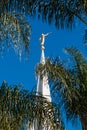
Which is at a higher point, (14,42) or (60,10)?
(60,10)

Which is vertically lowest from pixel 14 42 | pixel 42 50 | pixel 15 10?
pixel 14 42

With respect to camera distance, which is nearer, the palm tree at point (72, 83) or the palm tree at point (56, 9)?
the palm tree at point (56, 9)

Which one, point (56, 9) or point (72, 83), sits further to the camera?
point (72, 83)

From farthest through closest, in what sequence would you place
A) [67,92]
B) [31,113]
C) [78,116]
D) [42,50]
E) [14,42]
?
[42,50] → [78,116] → [67,92] → [31,113] → [14,42]

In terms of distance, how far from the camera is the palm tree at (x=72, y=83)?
1177 centimetres

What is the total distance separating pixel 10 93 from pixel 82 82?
4553 mm

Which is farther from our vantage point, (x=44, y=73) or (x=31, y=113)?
(x=44, y=73)

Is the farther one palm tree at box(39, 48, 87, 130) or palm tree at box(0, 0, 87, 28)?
palm tree at box(39, 48, 87, 130)

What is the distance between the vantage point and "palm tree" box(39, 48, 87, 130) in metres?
11.8

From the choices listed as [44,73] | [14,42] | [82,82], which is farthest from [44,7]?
[82,82]

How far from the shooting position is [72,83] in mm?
12586

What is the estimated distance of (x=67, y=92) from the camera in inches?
460

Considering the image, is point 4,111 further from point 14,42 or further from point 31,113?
point 14,42

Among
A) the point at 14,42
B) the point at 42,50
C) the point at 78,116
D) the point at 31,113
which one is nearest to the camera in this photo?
the point at 14,42
